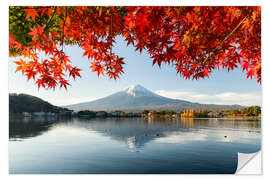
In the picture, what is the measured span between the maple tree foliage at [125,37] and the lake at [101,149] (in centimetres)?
118

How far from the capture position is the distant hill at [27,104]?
105 inches

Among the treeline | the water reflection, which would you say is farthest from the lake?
the treeline

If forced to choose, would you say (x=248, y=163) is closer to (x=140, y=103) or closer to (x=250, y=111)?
(x=250, y=111)

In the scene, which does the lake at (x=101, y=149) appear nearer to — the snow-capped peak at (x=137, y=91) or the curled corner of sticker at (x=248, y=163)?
the curled corner of sticker at (x=248, y=163)

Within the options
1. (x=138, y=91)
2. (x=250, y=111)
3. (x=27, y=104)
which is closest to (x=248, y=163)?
(x=250, y=111)

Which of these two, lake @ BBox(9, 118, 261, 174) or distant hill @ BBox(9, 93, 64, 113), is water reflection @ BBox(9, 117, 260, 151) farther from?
distant hill @ BBox(9, 93, 64, 113)

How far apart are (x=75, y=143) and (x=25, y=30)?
245 cm

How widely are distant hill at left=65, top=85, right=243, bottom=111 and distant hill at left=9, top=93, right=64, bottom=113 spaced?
0.37 m

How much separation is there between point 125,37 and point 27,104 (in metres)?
2.20

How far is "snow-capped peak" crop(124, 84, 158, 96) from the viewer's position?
3143 millimetres
